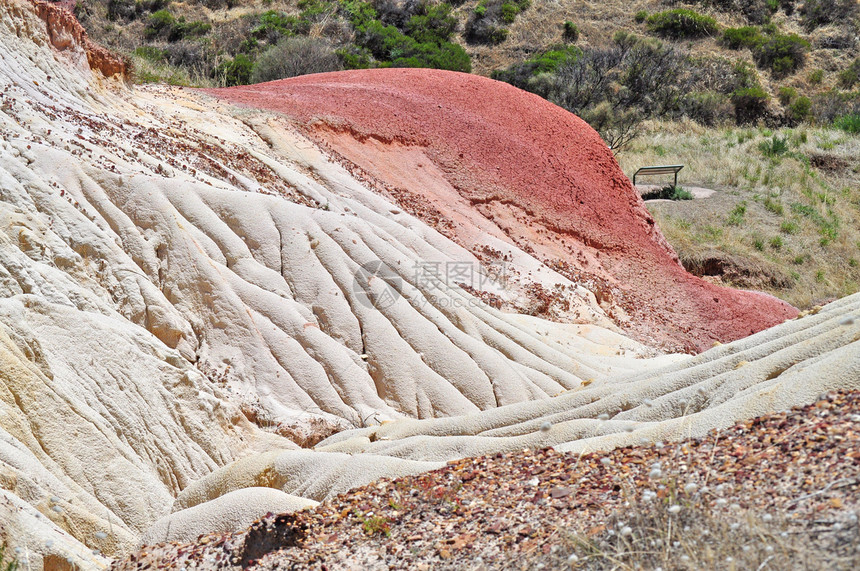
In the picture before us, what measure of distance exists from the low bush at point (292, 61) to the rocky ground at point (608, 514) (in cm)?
1560

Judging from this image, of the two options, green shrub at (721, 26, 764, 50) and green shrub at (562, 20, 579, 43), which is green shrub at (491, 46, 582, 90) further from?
green shrub at (721, 26, 764, 50)

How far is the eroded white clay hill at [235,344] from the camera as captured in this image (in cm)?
381

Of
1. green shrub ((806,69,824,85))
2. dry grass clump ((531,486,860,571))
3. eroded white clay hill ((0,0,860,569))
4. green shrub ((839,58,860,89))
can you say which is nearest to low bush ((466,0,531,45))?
green shrub ((806,69,824,85))

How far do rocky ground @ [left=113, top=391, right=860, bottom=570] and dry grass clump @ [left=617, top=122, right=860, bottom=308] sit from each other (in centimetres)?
1082

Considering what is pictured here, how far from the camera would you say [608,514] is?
2.61 metres

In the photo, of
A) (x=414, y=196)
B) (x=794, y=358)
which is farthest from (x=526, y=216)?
(x=794, y=358)

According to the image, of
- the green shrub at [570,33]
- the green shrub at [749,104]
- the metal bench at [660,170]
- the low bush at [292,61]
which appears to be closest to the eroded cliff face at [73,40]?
the low bush at [292,61]

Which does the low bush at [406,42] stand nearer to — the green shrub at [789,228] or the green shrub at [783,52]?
the green shrub at [783,52]

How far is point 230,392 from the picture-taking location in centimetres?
575

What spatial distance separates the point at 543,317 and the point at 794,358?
516 centimetres

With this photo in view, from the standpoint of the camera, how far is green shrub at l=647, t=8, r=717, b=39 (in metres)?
27.7

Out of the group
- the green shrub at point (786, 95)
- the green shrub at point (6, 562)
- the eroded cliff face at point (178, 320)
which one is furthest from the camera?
the green shrub at point (786, 95)

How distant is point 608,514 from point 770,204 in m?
15.0

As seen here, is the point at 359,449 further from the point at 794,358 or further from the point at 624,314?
the point at 624,314
